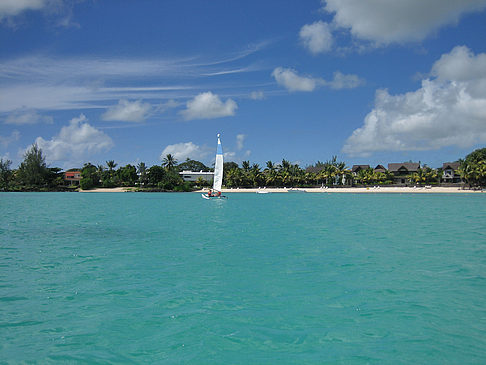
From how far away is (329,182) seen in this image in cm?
12988

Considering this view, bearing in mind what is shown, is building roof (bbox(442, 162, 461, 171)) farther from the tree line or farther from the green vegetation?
Result: the green vegetation

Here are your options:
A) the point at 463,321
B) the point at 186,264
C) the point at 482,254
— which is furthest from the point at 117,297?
the point at 482,254

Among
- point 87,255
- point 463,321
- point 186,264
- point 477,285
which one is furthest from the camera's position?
point 87,255

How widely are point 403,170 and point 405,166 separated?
5.21ft

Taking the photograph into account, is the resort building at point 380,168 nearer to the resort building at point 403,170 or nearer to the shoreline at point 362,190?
the resort building at point 403,170

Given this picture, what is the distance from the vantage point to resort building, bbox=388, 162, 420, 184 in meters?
131

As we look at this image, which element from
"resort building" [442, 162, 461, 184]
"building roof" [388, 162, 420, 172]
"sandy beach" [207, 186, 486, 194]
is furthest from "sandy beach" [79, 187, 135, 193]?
"resort building" [442, 162, 461, 184]

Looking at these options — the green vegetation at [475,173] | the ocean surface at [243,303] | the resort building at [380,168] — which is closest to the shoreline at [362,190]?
the green vegetation at [475,173]

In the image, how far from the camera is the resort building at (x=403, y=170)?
131000mm

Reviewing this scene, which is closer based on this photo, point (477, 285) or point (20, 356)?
point (20, 356)

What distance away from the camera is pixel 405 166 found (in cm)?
13188

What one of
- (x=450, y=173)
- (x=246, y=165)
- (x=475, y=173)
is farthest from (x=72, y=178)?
(x=450, y=173)

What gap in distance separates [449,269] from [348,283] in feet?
15.9

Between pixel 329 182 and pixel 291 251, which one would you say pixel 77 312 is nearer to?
pixel 291 251
